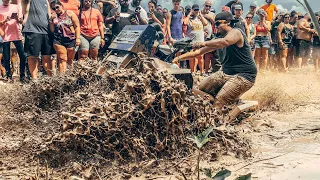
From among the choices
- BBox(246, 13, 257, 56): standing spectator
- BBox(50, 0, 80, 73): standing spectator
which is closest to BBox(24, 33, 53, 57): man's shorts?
BBox(50, 0, 80, 73): standing spectator

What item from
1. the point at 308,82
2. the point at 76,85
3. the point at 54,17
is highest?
the point at 54,17

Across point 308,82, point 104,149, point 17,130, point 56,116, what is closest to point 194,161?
point 104,149

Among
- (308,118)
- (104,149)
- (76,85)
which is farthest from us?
(308,118)

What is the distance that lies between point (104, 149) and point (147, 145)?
15.5 inches

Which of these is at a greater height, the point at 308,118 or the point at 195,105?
the point at 195,105

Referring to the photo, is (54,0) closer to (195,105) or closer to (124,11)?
(124,11)

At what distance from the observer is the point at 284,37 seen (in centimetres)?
1206

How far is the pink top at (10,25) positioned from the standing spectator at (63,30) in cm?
76

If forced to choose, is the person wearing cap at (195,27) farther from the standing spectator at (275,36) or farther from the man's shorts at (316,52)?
the man's shorts at (316,52)

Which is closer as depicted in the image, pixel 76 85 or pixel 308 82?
pixel 76 85

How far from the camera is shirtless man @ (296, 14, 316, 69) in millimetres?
11898

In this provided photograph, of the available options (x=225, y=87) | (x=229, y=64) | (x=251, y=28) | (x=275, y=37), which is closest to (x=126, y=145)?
(x=225, y=87)

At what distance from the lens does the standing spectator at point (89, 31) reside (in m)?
7.79

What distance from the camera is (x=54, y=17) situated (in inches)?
294
